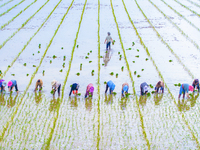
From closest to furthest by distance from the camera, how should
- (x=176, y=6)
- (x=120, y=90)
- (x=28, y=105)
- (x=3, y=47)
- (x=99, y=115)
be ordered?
(x=99, y=115) → (x=28, y=105) → (x=120, y=90) → (x=3, y=47) → (x=176, y=6)

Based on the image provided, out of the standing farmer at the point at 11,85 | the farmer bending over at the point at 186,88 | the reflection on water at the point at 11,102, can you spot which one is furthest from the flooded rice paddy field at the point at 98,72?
the farmer bending over at the point at 186,88

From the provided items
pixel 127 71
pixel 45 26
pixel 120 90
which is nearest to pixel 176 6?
pixel 45 26

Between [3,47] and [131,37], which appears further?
[131,37]

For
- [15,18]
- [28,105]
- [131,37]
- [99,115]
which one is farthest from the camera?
[15,18]

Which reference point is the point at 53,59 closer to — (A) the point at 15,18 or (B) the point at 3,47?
(B) the point at 3,47

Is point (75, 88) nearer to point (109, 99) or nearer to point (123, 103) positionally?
point (109, 99)

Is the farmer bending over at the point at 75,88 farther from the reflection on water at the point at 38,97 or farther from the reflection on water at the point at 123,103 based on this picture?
the reflection on water at the point at 123,103

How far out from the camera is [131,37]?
61.0ft

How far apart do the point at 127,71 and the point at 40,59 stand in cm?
454

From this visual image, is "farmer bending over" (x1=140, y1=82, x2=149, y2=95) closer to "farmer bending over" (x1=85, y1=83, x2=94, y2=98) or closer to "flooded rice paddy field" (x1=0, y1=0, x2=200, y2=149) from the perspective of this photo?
"flooded rice paddy field" (x1=0, y1=0, x2=200, y2=149)

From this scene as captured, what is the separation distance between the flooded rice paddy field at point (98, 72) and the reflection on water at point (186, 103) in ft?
0.11

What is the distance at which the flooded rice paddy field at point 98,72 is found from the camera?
8414mm

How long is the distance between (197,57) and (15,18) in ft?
47.2

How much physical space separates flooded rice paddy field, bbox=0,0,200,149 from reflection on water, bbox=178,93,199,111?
4cm
